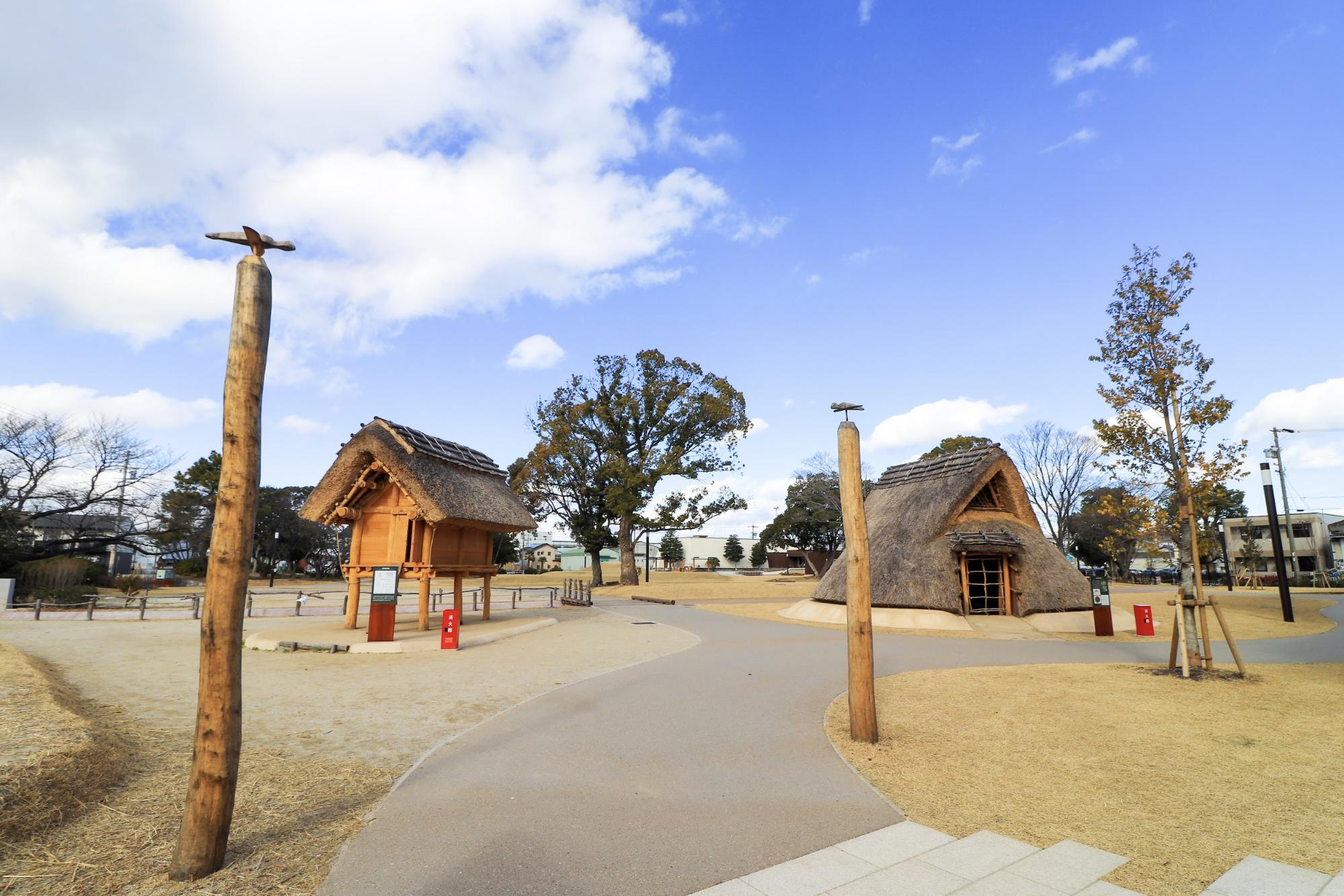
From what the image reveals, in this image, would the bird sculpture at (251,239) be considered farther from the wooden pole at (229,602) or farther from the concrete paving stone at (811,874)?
the concrete paving stone at (811,874)

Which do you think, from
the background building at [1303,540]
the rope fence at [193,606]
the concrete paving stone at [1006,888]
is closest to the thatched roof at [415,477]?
the rope fence at [193,606]

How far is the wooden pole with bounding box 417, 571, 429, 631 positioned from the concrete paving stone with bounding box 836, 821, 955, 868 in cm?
1415

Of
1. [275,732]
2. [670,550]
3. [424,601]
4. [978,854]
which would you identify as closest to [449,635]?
[424,601]

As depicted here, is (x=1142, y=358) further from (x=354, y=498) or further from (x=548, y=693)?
(x=354, y=498)

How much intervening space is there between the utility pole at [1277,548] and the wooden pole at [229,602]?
28.8 metres

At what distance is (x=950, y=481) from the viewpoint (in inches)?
900

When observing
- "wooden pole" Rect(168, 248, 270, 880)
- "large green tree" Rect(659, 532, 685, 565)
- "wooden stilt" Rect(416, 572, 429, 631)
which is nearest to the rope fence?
"wooden stilt" Rect(416, 572, 429, 631)

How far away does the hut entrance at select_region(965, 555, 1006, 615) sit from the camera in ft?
70.0

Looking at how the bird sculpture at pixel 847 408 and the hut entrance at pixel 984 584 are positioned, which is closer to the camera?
the bird sculpture at pixel 847 408

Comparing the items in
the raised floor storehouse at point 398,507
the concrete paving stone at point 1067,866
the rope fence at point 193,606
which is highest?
the raised floor storehouse at point 398,507

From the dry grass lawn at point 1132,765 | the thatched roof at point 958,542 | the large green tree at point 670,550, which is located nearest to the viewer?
the dry grass lawn at point 1132,765

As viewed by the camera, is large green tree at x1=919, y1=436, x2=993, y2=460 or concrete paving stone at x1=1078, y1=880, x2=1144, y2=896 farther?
large green tree at x1=919, y1=436, x2=993, y2=460

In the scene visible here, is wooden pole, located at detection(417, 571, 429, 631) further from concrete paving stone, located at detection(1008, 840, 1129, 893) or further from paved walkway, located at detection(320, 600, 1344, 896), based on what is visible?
concrete paving stone, located at detection(1008, 840, 1129, 893)

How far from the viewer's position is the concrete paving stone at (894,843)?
4.56 metres
